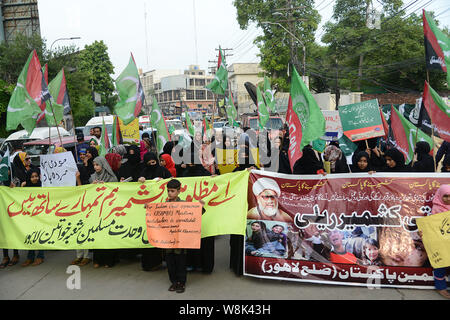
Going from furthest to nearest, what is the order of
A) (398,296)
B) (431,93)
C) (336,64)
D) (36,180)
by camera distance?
1. (336,64)
2. (36,180)
3. (431,93)
4. (398,296)

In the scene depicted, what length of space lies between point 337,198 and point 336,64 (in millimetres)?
32581

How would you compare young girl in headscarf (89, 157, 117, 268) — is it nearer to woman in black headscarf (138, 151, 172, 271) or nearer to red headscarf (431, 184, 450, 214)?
woman in black headscarf (138, 151, 172, 271)

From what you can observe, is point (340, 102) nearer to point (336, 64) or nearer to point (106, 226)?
point (336, 64)

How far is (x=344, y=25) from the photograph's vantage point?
1366 inches

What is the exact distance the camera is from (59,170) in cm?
592

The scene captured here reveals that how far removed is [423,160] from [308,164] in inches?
70.5

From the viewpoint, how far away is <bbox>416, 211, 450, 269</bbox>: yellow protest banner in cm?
382

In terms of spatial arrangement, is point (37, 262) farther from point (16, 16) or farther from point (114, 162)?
point (16, 16)

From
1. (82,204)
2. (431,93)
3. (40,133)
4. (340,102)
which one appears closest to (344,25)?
(340,102)

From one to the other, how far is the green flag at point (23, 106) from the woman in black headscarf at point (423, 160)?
6448 millimetres

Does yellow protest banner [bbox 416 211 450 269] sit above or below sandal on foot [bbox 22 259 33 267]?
above

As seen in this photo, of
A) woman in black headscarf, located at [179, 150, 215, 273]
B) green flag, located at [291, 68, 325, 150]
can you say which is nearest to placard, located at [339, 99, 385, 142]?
green flag, located at [291, 68, 325, 150]

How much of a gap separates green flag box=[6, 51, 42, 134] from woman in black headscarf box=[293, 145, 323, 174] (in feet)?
15.5
